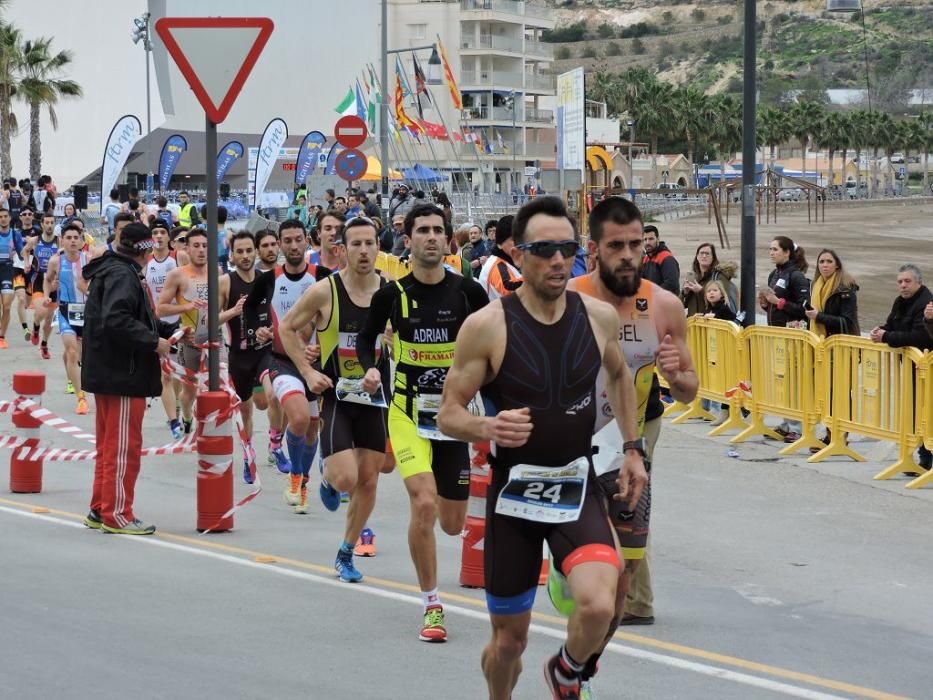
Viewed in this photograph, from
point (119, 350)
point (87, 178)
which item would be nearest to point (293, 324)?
point (119, 350)

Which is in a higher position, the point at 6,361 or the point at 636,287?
the point at 636,287

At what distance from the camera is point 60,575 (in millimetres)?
8453

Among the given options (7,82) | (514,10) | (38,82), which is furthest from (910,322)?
(514,10)

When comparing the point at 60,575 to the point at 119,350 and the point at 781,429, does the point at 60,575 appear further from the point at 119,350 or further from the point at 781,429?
the point at 781,429

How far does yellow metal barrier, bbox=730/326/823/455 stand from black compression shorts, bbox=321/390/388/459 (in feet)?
19.4

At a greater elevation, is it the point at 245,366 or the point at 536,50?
the point at 536,50

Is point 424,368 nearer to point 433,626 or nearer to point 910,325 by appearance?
point 433,626

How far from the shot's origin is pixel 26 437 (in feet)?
37.2

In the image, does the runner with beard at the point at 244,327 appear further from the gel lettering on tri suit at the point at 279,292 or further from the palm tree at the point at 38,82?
the palm tree at the point at 38,82

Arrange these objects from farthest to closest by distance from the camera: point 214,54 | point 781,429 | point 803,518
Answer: point 781,429 → point 803,518 → point 214,54

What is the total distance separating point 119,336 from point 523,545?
4891 mm

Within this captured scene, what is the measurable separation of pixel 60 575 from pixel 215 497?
156 centimetres

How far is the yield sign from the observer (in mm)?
9203

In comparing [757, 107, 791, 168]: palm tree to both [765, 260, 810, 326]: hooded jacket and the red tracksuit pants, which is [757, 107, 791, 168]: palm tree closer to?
[765, 260, 810, 326]: hooded jacket
